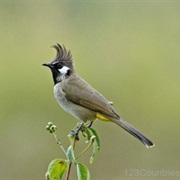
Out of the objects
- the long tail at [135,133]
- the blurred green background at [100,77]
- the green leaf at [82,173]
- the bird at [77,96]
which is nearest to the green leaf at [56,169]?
the green leaf at [82,173]

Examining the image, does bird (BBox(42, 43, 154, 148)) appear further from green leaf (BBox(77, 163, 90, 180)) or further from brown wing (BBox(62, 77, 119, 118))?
green leaf (BBox(77, 163, 90, 180))

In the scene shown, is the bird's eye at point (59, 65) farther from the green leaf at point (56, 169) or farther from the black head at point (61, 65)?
the green leaf at point (56, 169)

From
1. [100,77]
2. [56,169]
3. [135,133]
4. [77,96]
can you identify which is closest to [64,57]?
[77,96]

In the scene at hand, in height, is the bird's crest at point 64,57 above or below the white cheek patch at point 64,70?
below

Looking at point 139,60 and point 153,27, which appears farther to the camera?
point 153,27

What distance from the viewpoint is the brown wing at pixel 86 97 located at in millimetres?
3213

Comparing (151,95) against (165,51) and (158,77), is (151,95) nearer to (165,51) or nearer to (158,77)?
(158,77)

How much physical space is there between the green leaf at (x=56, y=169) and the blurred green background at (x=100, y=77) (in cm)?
271

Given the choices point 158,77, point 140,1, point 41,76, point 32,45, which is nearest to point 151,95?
point 158,77

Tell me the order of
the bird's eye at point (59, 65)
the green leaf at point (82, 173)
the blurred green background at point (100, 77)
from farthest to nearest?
the blurred green background at point (100, 77), the bird's eye at point (59, 65), the green leaf at point (82, 173)

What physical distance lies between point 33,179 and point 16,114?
5.14 ft

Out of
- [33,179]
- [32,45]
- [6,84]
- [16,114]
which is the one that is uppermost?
[32,45]

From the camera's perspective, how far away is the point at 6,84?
8.03m

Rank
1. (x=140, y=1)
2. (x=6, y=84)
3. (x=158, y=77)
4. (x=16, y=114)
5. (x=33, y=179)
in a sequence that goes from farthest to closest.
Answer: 1. (x=140, y=1)
2. (x=158, y=77)
3. (x=6, y=84)
4. (x=16, y=114)
5. (x=33, y=179)
